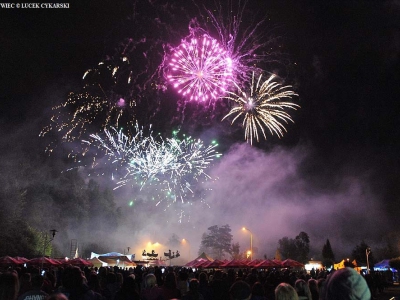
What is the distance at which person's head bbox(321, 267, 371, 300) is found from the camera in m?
2.78

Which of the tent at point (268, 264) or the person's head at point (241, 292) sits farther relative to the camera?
the tent at point (268, 264)

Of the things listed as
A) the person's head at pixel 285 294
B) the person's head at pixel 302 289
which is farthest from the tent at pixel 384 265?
the person's head at pixel 285 294

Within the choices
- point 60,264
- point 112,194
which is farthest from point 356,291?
point 112,194

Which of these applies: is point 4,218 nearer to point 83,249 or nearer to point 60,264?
point 60,264

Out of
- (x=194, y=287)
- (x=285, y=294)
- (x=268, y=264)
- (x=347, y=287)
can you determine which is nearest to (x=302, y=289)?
(x=194, y=287)

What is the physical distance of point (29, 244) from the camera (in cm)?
4544

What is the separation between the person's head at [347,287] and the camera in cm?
278

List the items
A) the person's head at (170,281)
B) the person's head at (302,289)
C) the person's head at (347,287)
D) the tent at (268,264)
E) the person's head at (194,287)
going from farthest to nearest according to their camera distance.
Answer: the tent at (268,264) < the person's head at (302,289) < the person's head at (170,281) < the person's head at (194,287) < the person's head at (347,287)

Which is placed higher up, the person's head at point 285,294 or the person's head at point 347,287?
the person's head at point 347,287

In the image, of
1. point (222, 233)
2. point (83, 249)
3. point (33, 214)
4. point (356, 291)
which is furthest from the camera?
point (222, 233)

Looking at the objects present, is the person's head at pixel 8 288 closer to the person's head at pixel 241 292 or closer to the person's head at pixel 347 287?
the person's head at pixel 241 292

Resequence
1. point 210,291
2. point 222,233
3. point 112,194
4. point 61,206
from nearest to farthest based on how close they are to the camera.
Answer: point 210,291, point 61,206, point 112,194, point 222,233

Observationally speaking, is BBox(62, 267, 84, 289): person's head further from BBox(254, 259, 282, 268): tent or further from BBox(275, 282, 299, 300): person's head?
BBox(254, 259, 282, 268): tent

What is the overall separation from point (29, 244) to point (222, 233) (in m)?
81.1
